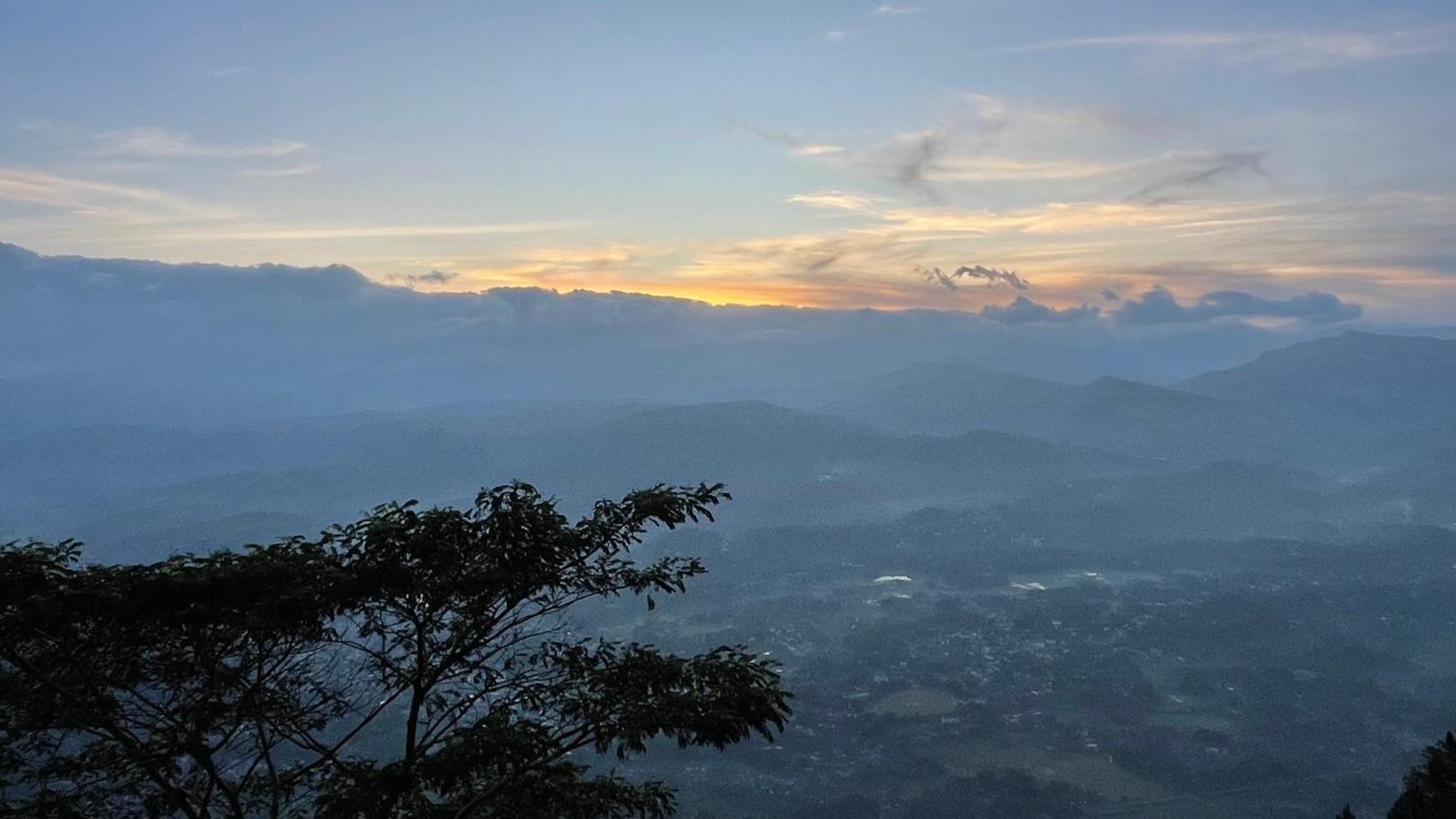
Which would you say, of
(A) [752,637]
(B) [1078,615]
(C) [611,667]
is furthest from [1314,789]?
(C) [611,667]

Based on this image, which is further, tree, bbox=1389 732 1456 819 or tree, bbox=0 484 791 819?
tree, bbox=1389 732 1456 819

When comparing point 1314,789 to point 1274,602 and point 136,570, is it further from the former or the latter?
point 136,570

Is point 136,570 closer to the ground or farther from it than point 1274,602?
farther from it

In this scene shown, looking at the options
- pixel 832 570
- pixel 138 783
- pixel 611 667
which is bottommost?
pixel 832 570

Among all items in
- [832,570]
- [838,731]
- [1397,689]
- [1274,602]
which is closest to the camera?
[838,731]

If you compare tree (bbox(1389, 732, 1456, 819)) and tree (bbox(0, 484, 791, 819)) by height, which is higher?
tree (bbox(0, 484, 791, 819))

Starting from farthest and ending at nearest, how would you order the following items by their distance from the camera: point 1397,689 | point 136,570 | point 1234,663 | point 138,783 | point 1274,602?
1. point 1274,602
2. point 1234,663
3. point 1397,689
4. point 138,783
5. point 136,570
